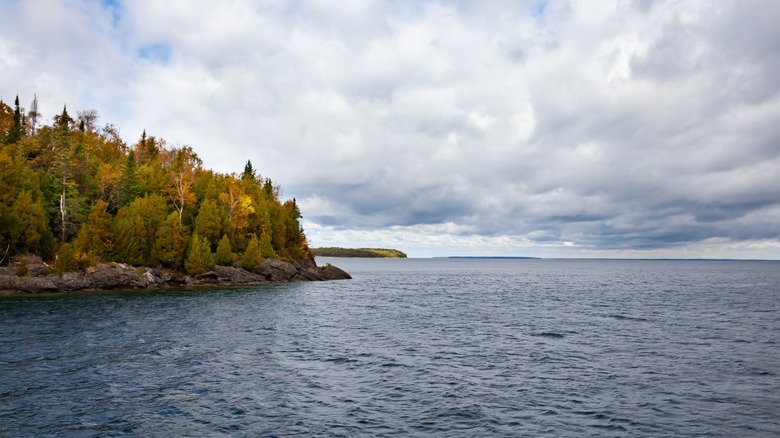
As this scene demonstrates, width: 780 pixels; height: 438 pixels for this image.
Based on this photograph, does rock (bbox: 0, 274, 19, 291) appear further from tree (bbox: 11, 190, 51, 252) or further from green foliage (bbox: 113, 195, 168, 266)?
green foliage (bbox: 113, 195, 168, 266)

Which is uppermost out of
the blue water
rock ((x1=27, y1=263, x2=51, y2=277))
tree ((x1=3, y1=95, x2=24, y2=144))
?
tree ((x1=3, y1=95, x2=24, y2=144))

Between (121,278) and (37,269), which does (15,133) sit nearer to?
(37,269)

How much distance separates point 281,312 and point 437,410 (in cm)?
4311

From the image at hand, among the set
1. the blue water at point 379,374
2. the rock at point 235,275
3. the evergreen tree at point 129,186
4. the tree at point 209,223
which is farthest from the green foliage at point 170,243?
the blue water at point 379,374

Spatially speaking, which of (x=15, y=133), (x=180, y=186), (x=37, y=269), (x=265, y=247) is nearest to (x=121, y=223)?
(x=37, y=269)

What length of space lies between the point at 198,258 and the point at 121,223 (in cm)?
1637

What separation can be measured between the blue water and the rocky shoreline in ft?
68.6

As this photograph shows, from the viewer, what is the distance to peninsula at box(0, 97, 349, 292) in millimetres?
84188

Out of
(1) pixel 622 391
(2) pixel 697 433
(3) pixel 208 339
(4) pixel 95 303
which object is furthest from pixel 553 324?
(4) pixel 95 303

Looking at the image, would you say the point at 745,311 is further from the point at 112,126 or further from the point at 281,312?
the point at 112,126

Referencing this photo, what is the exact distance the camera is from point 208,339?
43.5 metres

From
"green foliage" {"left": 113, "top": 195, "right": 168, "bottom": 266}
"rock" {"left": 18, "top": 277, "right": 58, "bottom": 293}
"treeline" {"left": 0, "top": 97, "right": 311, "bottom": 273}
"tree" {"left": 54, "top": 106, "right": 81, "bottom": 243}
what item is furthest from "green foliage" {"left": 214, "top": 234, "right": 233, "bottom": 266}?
"rock" {"left": 18, "top": 277, "right": 58, "bottom": 293}

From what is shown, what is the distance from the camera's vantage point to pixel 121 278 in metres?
87.2

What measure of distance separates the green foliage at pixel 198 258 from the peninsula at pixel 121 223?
0.71ft
